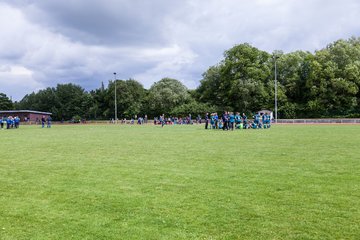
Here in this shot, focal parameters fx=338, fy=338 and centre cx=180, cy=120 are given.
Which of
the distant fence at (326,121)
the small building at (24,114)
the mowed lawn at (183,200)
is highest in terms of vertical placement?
the small building at (24,114)

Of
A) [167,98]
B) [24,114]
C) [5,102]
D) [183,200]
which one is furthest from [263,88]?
[5,102]

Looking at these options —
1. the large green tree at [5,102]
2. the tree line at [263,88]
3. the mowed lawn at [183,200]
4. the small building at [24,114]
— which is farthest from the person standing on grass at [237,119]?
the large green tree at [5,102]

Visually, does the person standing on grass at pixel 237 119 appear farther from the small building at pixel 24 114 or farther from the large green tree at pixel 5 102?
the large green tree at pixel 5 102

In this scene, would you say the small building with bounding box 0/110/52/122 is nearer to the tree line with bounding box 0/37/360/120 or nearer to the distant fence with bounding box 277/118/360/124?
the tree line with bounding box 0/37/360/120

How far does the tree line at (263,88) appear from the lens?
57.0m

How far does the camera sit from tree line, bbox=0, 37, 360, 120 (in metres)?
57.0

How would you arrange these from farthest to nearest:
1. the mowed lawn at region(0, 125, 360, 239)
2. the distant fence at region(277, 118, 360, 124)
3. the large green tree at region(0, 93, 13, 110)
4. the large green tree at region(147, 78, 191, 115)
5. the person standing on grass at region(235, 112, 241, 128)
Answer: the large green tree at region(0, 93, 13, 110) → the large green tree at region(147, 78, 191, 115) → the distant fence at region(277, 118, 360, 124) → the person standing on grass at region(235, 112, 241, 128) → the mowed lawn at region(0, 125, 360, 239)

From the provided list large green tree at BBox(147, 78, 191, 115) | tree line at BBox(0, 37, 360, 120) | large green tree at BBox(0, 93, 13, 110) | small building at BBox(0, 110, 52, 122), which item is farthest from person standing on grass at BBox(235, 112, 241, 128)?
large green tree at BBox(0, 93, 13, 110)

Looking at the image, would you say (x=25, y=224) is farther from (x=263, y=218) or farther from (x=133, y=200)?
(x=263, y=218)

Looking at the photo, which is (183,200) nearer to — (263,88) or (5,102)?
(263,88)

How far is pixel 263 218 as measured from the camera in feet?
16.9

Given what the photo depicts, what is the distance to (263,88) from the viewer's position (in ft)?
201

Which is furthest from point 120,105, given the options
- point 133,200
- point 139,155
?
point 133,200

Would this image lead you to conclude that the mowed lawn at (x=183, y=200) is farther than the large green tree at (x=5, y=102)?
No
